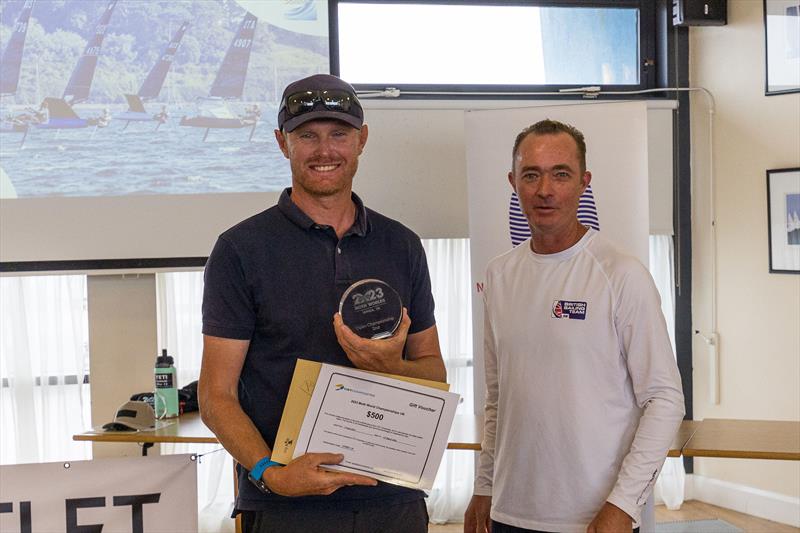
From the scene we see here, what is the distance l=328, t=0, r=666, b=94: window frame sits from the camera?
459 centimetres

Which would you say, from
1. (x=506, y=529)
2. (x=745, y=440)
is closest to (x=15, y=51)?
(x=506, y=529)

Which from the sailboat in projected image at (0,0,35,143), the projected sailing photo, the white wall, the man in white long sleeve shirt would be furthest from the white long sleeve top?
the white wall

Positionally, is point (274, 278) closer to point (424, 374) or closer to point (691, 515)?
point (424, 374)

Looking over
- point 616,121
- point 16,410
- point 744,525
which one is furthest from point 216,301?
point 744,525

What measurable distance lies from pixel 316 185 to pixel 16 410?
3.31 m

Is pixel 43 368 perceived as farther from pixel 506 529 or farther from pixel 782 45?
pixel 782 45

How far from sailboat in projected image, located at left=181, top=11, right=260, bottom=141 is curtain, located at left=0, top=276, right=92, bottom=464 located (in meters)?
1.05

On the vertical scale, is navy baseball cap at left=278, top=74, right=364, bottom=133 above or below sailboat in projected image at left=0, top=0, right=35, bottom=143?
below

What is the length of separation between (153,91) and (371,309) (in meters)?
2.80

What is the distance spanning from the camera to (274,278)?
5.50 ft

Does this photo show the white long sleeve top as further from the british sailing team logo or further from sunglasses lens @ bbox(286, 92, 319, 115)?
sunglasses lens @ bbox(286, 92, 319, 115)

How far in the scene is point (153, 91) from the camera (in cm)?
404

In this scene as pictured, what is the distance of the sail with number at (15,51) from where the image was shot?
3895mm

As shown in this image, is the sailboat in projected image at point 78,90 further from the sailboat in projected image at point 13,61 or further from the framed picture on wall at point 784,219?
the framed picture on wall at point 784,219
